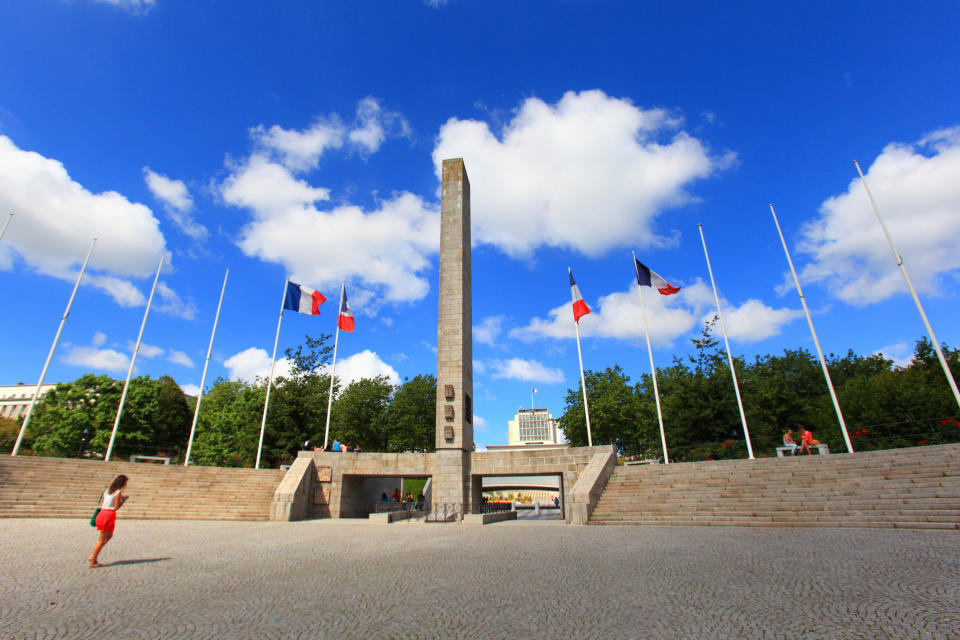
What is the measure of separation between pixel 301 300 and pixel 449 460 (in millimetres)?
13542

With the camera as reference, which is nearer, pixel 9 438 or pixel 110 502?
pixel 110 502

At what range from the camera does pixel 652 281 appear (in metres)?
26.5

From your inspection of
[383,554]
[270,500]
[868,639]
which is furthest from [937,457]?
[270,500]

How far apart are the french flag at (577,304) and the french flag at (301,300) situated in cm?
1580

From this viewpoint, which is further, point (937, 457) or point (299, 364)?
point (299, 364)

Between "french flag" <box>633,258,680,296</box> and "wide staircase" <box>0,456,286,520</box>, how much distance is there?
23.0 metres

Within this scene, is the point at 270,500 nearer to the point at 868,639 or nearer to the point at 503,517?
the point at 503,517

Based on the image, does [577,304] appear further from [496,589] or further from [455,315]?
[496,589]

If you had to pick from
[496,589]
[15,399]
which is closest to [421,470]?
[496,589]

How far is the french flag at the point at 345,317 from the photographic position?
30547 millimetres

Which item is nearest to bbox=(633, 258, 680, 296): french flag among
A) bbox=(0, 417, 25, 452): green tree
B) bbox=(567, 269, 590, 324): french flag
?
bbox=(567, 269, 590, 324): french flag

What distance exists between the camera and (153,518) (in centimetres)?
2025

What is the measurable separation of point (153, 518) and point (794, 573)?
23.3 m

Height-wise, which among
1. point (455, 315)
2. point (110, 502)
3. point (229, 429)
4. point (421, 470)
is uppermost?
point (455, 315)
